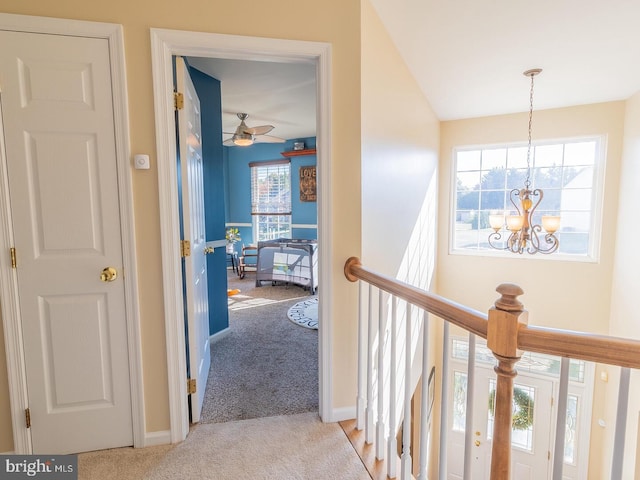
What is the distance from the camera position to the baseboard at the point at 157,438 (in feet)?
5.71

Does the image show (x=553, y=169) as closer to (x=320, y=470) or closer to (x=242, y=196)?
(x=320, y=470)

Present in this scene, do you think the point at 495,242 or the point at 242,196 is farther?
the point at 242,196

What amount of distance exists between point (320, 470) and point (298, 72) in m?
3.18

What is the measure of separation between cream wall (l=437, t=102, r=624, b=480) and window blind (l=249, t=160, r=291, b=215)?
3304mm

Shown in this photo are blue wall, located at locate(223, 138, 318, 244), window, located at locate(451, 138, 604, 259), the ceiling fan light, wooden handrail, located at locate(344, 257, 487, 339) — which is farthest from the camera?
blue wall, located at locate(223, 138, 318, 244)

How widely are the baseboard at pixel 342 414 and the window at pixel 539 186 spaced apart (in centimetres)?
313

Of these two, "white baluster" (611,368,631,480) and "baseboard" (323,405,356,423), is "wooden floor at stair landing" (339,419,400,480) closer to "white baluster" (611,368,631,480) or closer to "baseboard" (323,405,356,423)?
"baseboard" (323,405,356,423)

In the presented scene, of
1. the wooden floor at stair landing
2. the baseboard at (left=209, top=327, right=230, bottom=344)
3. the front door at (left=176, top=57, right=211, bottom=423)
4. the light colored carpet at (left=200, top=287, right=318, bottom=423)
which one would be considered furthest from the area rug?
the wooden floor at stair landing

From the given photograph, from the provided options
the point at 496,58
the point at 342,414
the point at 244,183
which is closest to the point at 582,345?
the point at 342,414

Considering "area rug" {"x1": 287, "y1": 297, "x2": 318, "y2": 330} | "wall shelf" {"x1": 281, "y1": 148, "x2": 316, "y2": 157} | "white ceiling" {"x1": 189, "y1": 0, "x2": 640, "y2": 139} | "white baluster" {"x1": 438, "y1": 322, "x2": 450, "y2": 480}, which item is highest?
"white ceiling" {"x1": 189, "y1": 0, "x2": 640, "y2": 139}

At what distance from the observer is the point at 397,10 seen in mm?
2121

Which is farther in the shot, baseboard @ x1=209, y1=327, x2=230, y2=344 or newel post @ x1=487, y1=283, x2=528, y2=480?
baseboard @ x1=209, y1=327, x2=230, y2=344

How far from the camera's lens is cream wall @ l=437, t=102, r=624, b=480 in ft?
12.0

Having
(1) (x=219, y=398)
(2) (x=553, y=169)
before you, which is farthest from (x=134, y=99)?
(2) (x=553, y=169)
